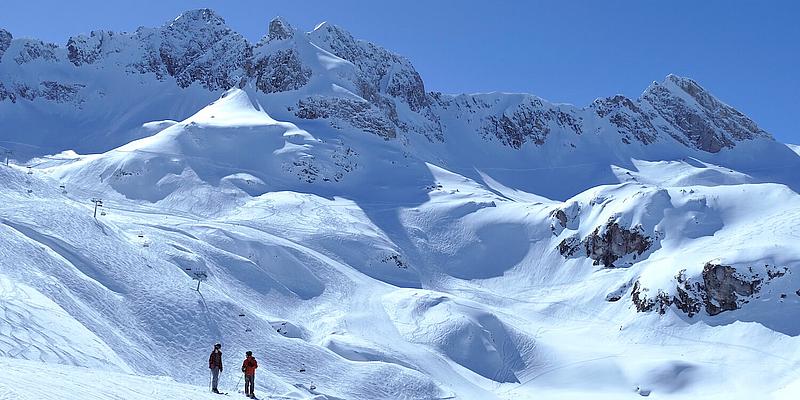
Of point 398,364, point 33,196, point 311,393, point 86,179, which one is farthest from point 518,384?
point 86,179

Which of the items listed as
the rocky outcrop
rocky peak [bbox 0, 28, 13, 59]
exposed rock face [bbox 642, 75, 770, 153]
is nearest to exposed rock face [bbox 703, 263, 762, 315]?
exposed rock face [bbox 642, 75, 770, 153]

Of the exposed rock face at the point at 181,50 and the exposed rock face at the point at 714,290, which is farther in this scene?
the exposed rock face at the point at 181,50

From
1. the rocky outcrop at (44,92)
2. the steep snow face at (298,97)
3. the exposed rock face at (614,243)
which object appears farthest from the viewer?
the rocky outcrop at (44,92)

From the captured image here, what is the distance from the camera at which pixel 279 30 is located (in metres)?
146

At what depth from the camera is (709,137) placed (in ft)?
528

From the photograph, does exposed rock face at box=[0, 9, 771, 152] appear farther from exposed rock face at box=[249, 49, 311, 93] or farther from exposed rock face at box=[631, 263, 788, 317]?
exposed rock face at box=[631, 263, 788, 317]

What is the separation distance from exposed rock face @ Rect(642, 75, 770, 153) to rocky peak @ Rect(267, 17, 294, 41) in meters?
92.9

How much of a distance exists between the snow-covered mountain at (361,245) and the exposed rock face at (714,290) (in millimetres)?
162

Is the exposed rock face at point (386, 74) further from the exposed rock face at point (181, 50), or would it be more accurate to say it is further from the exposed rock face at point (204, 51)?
the exposed rock face at point (181, 50)

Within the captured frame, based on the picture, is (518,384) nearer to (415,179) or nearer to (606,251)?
(606,251)

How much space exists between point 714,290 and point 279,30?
367 feet

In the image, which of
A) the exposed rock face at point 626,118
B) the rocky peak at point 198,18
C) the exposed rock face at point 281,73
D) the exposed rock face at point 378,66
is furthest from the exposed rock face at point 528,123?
the rocky peak at point 198,18

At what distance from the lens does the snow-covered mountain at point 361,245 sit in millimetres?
37406

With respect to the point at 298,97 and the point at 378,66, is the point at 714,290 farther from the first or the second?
the point at 378,66
